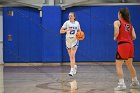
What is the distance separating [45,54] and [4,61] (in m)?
1.95

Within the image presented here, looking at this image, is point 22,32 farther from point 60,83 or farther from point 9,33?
point 60,83

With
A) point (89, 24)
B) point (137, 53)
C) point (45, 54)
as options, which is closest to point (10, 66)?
point (45, 54)

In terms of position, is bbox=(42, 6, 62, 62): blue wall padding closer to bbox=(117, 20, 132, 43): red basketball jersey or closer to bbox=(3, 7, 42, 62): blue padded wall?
bbox=(3, 7, 42, 62): blue padded wall

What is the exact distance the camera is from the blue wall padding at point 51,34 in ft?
55.1

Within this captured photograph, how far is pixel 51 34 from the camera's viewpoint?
663 inches

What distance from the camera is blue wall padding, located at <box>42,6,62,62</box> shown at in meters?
16.8

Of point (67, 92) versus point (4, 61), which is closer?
point (67, 92)

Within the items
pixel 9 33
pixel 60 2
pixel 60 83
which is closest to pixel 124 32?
pixel 60 83

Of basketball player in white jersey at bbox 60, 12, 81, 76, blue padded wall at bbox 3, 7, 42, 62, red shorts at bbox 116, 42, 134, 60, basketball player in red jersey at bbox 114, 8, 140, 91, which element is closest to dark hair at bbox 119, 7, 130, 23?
basketball player in red jersey at bbox 114, 8, 140, 91

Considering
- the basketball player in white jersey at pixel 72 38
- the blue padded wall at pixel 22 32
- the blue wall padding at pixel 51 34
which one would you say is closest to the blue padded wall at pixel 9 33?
the blue padded wall at pixel 22 32

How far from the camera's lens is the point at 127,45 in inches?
376

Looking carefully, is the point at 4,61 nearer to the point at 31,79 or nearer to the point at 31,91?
the point at 31,79

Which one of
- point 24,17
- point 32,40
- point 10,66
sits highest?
point 24,17

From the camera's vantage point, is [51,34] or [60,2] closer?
[51,34]
